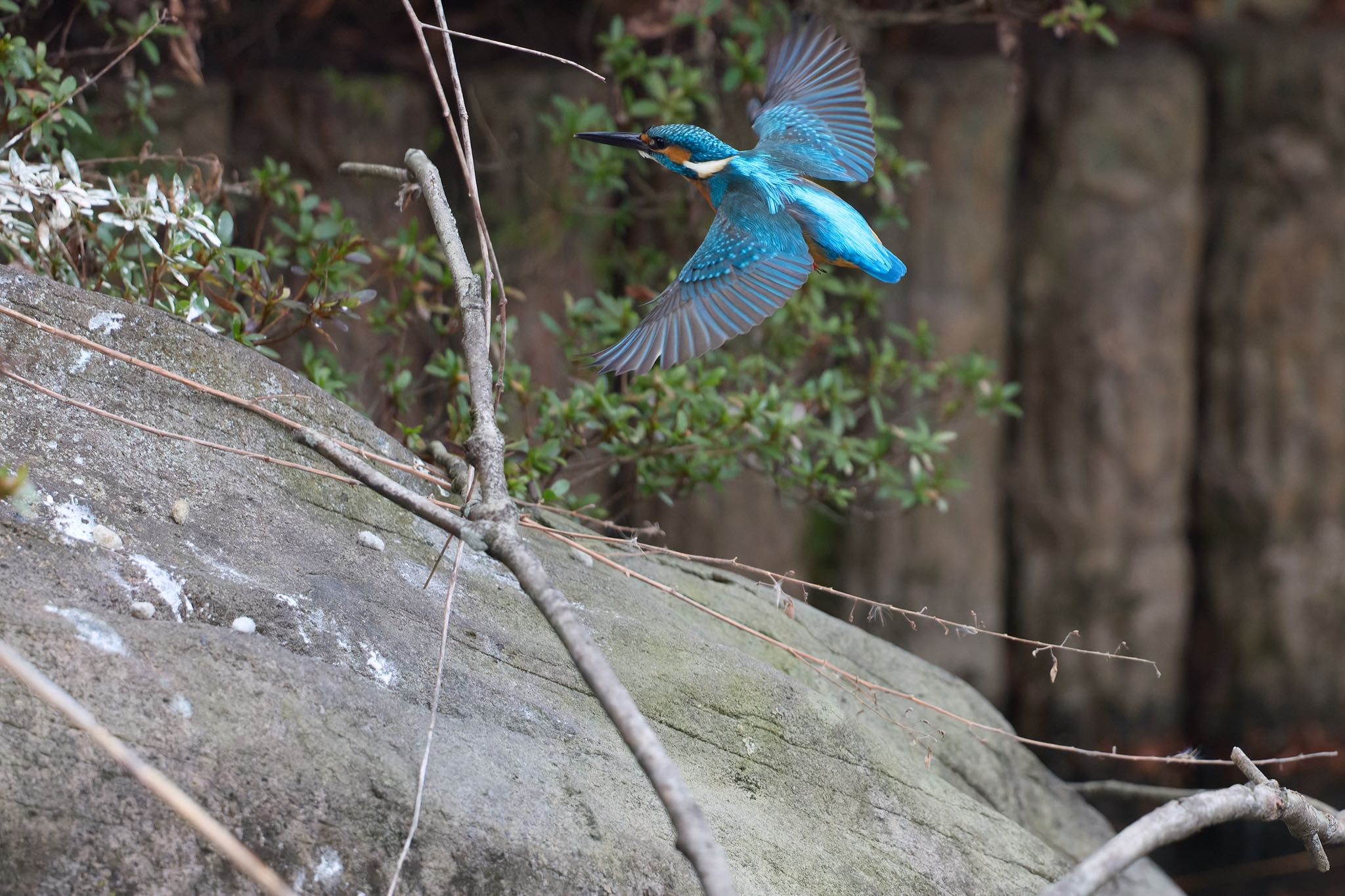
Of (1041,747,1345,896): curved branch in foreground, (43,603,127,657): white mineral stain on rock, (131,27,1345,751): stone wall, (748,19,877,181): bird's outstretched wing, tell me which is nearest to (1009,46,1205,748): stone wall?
(131,27,1345,751): stone wall

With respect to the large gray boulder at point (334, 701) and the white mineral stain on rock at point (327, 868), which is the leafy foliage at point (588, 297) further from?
the white mineral stain on rock at point (327, 868)

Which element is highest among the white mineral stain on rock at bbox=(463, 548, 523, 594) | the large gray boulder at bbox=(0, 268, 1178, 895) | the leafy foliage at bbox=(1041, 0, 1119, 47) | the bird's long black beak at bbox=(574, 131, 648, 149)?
the leafy foliage at bbox=(1041, 0, 1119, 47)

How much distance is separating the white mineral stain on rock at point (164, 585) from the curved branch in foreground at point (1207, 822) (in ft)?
2.94

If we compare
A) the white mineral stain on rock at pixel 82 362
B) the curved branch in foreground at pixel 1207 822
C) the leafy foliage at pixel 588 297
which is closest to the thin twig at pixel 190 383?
the white mineral stain on rock at pixel 82 362

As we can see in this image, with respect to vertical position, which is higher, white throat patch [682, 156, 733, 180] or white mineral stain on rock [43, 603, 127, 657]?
white throat patch [682, 156, 733, 180]

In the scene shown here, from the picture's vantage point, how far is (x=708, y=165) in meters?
1.91

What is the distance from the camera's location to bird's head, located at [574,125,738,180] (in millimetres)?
1881

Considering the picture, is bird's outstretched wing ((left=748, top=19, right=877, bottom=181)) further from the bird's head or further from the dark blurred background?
the dark blurred background

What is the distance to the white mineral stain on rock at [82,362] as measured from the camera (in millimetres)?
1479

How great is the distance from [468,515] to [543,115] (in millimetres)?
1837

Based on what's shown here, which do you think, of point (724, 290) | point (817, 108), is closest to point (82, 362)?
point (724, 290)

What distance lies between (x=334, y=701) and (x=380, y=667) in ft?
0.32

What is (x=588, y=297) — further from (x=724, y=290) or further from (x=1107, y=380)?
(x=1107, y=380)

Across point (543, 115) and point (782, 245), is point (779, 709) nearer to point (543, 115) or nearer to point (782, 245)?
point (782, 245)
